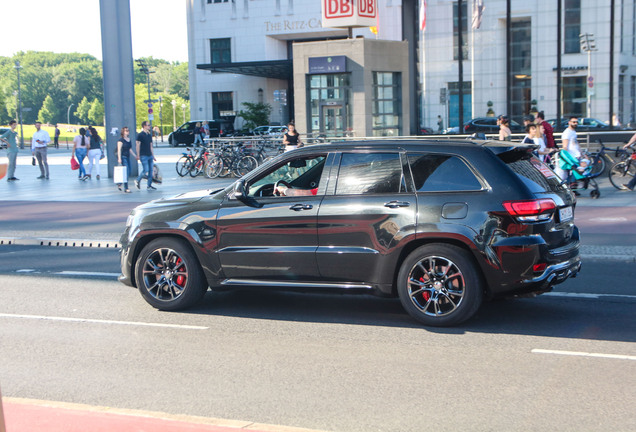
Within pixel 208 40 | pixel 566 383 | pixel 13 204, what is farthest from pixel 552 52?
pixel 208 40

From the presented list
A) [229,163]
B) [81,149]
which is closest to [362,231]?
[229,163]

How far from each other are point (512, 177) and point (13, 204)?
1511 cm

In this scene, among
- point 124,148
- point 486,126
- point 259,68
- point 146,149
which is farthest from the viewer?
point 259,68

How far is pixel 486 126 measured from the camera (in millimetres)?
27266

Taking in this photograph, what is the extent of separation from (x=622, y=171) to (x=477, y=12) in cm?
1139

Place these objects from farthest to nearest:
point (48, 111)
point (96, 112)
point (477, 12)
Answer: point (48, 111)
point (96, 112)
point (477, 12)

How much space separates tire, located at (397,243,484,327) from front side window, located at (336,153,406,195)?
68 cm

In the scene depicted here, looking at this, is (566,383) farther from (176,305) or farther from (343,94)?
(343,94)

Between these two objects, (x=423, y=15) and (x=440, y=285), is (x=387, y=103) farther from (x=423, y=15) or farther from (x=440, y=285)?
(x=440, y=285)

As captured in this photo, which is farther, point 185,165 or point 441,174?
point 185,165

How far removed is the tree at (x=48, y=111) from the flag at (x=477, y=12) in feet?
455

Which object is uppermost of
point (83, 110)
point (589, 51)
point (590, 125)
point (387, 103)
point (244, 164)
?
point (83, 110)

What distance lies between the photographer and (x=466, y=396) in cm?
516

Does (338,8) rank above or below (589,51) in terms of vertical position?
above
